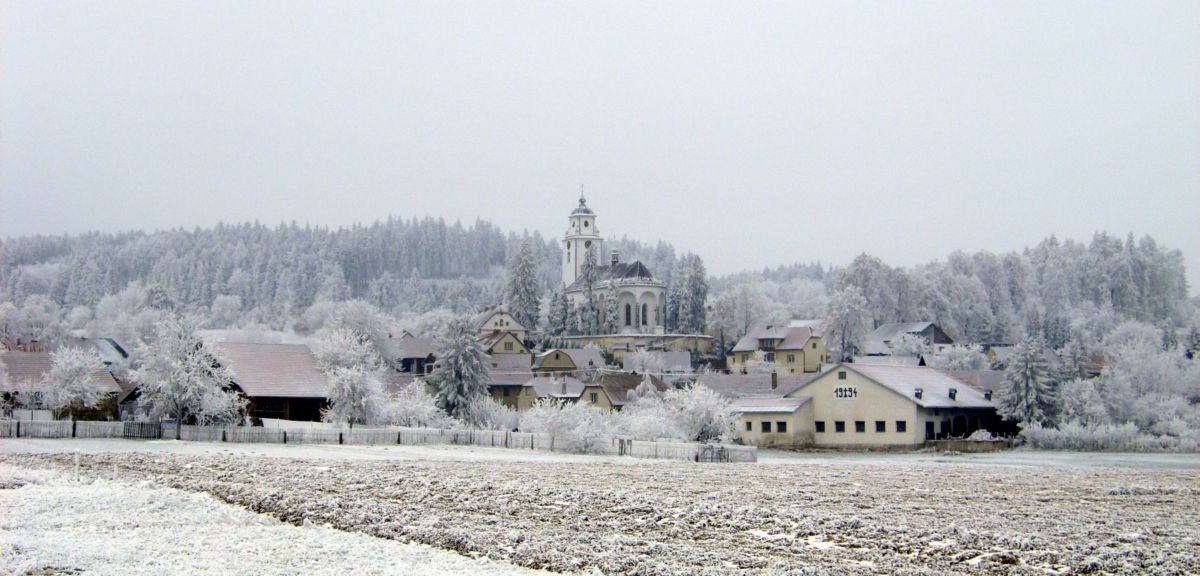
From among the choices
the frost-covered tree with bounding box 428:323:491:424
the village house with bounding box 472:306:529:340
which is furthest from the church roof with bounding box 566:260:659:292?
the frost-covered tree with bounding box 428:323:491:424

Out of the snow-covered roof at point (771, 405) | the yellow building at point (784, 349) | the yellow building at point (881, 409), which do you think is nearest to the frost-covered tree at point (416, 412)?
the snow-covered roof at point (771, 405)

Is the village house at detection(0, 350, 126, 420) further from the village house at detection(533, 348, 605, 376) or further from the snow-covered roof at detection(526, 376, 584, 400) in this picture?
the village house at detection(533, 348, 605, 376)

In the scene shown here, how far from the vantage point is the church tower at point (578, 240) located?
16788 centimetres

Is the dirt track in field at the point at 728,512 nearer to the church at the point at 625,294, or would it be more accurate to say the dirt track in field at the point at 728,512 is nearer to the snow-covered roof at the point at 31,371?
the snow-covered roof at the point at 31,371

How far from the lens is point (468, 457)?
5166 centimetres

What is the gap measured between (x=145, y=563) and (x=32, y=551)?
2071 mm

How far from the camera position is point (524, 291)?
149 meters

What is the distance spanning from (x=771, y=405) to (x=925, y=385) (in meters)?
9.79

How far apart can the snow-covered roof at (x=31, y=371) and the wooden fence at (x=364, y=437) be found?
12.2 metres

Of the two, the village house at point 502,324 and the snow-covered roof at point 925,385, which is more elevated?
the village house at point 502,324

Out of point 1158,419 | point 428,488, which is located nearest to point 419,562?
point 428,488

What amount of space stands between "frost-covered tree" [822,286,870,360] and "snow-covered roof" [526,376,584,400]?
108ft

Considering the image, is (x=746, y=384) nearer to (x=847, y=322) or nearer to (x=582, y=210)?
(x=847, y=322)

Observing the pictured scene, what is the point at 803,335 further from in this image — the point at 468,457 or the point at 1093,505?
the point at 1093,505
